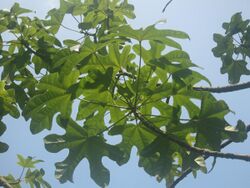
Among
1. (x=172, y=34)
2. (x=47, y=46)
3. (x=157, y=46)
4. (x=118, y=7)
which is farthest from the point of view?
(x=118, y=7)

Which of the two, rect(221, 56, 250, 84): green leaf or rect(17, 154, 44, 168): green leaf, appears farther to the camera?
rect(17, 154, 44, 168): green leaf

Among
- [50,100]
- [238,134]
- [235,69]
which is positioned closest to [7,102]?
[50,100]

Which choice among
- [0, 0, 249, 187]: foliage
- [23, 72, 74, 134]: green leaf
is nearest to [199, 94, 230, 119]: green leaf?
[0, 0, 249, 187]: foliage

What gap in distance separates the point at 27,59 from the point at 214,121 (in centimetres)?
196

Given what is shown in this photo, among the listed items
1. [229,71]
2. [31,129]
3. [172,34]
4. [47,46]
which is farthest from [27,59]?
[229,71]

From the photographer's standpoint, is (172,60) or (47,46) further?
(47,46)

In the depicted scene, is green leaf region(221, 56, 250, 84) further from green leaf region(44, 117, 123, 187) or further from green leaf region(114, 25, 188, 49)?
green leaf region(44, 117, 123, 187)

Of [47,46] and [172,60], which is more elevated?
[47,46]

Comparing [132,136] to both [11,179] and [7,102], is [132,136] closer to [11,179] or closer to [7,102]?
[7,102]

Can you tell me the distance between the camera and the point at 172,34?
2.88 m

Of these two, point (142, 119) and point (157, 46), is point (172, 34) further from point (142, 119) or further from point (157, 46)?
point (142, 119)

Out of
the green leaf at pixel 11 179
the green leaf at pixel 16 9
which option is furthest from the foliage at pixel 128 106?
the green leaf at pixel 11 179

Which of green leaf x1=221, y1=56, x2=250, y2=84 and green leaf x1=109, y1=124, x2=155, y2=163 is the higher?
green leaf x1=221, y1=56, x2=250, y2=84

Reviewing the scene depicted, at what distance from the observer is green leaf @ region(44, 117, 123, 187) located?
314 cm
